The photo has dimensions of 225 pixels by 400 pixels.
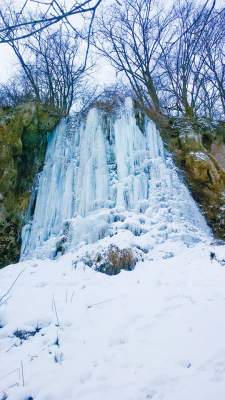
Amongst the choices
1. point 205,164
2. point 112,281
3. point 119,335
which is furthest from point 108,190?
point 119,335

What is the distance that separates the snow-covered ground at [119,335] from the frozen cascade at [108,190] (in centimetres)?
170

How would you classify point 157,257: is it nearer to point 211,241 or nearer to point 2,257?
point 211,241

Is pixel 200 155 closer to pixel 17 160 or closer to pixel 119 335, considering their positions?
pixel 17 160

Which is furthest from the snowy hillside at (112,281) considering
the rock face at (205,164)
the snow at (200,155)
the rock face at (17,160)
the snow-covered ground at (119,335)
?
the snow at (200,155)

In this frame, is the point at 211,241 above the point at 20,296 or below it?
above

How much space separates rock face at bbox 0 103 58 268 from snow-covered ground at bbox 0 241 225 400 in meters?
3.16

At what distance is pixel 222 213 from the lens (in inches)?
342

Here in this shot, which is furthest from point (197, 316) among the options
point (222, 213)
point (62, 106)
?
point (62, 106)

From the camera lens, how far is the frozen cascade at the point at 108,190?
25.7ft

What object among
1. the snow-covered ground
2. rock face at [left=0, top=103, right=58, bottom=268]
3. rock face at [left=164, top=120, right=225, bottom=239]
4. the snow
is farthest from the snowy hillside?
the snow

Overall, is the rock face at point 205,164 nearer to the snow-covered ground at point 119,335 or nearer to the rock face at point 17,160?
the snow-covered ground at point 119,335

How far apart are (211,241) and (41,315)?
14.3 feet

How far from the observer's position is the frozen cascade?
784 centimetres

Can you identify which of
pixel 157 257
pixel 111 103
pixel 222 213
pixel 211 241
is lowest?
pixel 157 257
